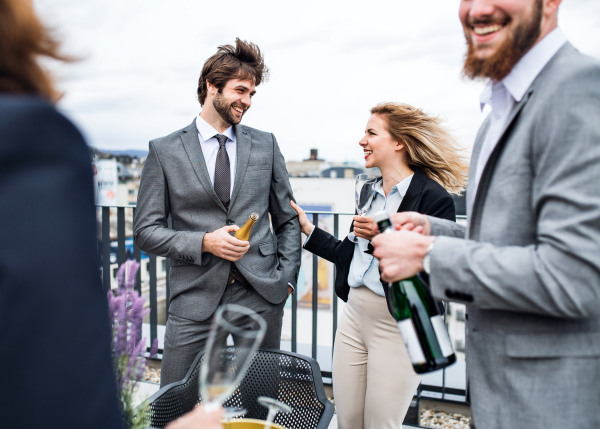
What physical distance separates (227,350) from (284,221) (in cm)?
177

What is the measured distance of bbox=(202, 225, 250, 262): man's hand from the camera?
1.89 m

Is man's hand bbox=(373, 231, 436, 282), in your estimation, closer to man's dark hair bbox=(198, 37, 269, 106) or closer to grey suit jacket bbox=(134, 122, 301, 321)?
grey suit jacket bbox=(134, 122, 301, 321)

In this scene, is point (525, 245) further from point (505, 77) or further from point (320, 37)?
point (320, 37)

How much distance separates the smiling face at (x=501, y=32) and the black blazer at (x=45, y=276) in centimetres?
95

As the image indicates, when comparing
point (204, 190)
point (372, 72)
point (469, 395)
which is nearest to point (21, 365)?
point (469, 395)

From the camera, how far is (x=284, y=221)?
235cm

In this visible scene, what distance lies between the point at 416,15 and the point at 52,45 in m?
9.79

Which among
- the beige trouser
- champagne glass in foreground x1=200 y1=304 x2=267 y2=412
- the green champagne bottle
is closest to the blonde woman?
the beige trouser

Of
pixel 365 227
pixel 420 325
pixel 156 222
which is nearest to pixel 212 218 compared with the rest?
pixel 156 222

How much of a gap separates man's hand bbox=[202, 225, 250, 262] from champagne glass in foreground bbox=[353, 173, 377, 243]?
23.8 inches

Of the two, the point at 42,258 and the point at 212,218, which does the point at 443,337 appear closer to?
the point at 42,258

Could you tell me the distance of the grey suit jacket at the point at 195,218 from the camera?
202 centimetres

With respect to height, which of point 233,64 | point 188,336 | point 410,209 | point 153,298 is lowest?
point 153,298

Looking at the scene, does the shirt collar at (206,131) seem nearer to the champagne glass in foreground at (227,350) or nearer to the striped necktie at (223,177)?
the striped necktie at (223,177)
